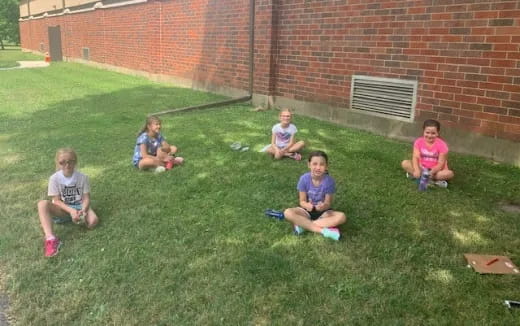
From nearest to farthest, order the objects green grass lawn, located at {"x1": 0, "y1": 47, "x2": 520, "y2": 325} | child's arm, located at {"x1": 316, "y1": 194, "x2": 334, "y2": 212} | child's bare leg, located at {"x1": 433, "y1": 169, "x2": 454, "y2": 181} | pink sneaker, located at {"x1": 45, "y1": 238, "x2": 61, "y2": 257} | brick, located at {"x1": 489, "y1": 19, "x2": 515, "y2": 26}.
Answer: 1. green grass lawn, located at {"x1": 0, "y1": 47, "x2": 520, "y2": 325}
2. pink sneaker, located at {"x1": 45, "y1": 238, "x2": 61, "y2": 257}
3. child's arm, located at {"x1": 316, "y1": 194, "x2": 334, "y2": 212}
4. child's bare leg, located at {"x1": 433, "y1": 169, "x2": 454, "y2": 181}
5. brick, located at {"x1": 489, "y1": 19, "x2": 515, "y2": 26}

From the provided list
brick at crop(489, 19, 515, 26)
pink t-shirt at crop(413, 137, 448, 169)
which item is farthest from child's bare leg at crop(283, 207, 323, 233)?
brick at crop(489, 19, 515, 26)

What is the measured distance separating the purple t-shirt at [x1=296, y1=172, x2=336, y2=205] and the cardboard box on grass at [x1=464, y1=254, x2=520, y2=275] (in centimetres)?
124

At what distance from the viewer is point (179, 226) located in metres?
4.36

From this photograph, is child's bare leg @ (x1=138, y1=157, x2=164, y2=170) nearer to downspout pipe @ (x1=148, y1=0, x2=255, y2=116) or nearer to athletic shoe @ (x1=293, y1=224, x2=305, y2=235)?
athletic shoe @ (x1=293, y1=224, x2=305, y2=235)

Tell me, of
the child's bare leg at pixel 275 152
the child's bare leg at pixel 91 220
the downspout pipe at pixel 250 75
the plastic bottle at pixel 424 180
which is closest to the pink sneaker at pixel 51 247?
the child's bare leg at pixel 91 220

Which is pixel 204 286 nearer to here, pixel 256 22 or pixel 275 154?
pixel 275 154

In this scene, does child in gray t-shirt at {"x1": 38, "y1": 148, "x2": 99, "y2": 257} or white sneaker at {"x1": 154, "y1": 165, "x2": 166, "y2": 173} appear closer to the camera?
child in gray t-shirt at {"x1": 38, "y1": 148, "x2": 99, "y2": 257}

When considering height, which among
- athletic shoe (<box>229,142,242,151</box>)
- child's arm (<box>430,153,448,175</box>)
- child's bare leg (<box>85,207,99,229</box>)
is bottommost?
child's bare leg (<box>85,207,99,229</box>)

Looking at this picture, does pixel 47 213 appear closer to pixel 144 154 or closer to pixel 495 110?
pixel 144 154

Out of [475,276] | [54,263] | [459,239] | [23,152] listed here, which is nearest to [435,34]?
[459,239]

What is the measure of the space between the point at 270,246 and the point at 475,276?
157 centimetres

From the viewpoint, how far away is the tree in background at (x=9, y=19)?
2015 inches

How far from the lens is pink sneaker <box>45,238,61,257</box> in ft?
13.0

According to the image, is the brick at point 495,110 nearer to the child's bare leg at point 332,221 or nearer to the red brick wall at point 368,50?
the red brick wall at point 368,50
